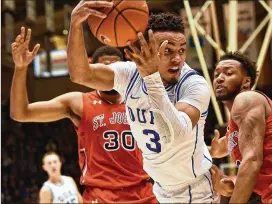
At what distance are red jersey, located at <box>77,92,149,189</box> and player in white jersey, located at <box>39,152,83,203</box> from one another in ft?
11.4

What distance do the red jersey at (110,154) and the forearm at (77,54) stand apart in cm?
125

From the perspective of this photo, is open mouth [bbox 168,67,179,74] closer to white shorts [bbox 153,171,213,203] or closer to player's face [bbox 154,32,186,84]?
player's face [bbox 154,32,186,84]

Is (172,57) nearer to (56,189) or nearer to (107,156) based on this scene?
(107,156)

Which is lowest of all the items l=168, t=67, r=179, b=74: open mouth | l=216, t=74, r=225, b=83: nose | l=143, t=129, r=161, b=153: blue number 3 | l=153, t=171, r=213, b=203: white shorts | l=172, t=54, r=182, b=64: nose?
l=153, t=171, r=213, b=203: white shorts

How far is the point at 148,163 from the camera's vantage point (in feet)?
11.7

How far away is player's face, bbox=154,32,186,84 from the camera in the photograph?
3.32 m

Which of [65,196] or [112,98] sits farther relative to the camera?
[65,196]

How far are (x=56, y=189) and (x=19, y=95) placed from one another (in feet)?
14.4

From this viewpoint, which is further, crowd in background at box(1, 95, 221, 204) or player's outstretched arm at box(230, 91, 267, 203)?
crowd in background at box(1, 95, 221, 204)

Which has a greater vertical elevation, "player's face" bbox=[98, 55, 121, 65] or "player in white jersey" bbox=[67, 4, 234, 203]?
"player's face" bbox=[98, 55, 121, 65]

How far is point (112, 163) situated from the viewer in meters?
4.51

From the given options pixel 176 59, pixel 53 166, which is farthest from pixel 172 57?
pixel 53 166

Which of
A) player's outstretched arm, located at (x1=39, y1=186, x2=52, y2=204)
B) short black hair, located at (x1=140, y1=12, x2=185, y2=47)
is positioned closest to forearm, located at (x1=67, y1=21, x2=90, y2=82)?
short black hair, located at (x1=140, y1=12, x2=185, y2=47)

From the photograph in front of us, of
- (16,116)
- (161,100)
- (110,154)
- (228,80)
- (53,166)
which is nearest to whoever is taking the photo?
(161,100)
